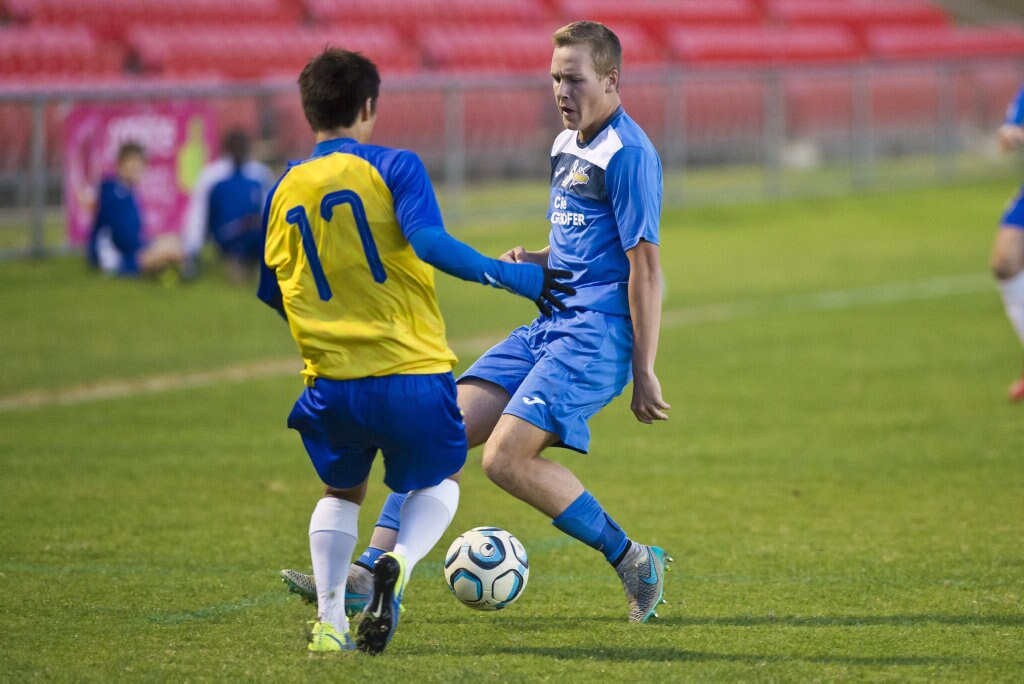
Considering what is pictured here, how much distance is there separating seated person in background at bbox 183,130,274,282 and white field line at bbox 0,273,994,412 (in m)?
3.43

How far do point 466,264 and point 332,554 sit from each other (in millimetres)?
993

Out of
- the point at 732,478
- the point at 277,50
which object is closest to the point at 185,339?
the point at 732,478

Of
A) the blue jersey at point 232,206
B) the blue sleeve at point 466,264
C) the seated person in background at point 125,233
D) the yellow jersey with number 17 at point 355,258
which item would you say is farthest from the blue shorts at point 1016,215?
the seated person in background at point 125,233

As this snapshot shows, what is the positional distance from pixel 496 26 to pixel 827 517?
19.2m

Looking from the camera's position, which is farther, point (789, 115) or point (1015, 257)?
point (789, 115)

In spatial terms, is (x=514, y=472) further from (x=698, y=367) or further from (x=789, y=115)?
(x=789, y=115)

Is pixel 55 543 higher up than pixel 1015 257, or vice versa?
pixel 1015 257

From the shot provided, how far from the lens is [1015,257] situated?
901cm

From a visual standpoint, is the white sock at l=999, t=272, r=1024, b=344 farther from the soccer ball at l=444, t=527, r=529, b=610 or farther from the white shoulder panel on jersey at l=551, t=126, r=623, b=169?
the soccer ball at l=444, t=527, r=529, b=610

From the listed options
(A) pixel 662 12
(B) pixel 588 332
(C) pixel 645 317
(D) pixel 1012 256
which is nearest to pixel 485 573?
(B) pixel 588 332

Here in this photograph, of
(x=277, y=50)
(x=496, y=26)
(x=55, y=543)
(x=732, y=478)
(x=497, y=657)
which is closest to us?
(x=497, y=657)

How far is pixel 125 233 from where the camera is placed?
14.0 m

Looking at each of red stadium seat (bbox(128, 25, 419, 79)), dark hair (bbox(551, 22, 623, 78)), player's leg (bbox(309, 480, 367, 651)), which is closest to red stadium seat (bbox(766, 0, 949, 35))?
red stadium seat (bbox(128, 25, 419, 79))

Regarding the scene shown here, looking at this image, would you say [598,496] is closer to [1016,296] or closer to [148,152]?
[1016,296]
